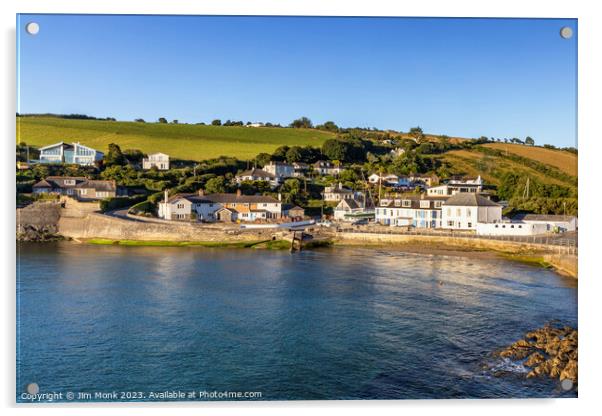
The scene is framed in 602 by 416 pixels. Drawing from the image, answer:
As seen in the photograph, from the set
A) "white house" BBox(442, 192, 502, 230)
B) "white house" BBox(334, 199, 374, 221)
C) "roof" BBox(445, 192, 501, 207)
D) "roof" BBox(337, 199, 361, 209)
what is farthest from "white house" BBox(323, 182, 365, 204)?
"roof" BBox(445, 192, 501, 207)

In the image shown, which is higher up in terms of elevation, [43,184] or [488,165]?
[488,165]

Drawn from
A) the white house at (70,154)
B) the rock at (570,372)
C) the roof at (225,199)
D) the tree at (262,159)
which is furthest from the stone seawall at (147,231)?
the rock at (570,372)

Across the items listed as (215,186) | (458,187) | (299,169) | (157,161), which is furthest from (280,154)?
(458,187)

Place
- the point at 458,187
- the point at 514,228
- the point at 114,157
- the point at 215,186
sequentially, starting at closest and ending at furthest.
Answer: the point at 514,228 → the point at 215,186 → the point at 458,187 → the point at 114,157

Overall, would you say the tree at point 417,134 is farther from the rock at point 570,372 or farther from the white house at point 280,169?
the rock at point 570,372

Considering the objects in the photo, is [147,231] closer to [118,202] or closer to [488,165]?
[118,202]
